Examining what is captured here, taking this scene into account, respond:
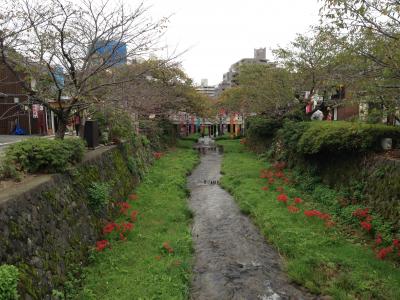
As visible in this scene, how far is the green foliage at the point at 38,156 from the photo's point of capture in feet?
25.1

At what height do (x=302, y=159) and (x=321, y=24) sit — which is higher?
(x=321, y=24)

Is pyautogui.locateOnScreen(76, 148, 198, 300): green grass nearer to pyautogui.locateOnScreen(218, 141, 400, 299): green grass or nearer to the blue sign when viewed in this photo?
pyautogui.locateOnScreen(218, 141, 400, 299): green grass

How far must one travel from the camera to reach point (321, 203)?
39.8ft

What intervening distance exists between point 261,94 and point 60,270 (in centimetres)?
1863

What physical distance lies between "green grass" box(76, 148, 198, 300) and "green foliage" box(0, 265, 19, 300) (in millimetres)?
1787

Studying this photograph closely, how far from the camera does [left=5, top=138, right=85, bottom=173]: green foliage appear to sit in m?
A: 7.66

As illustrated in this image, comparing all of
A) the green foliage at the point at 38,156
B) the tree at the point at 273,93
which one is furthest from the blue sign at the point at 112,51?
the tree at the point at 273,93

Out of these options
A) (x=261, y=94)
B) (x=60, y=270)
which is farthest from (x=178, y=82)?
(x=60, y=270)

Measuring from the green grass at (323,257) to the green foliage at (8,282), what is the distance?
5416 millimetres

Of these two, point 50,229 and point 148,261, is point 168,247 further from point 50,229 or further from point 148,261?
point 50,229

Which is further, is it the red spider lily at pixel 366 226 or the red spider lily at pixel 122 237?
the red spider lily at pixel 122 237

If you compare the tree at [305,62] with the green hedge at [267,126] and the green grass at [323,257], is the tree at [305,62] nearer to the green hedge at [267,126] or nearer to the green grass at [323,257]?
the green hedge at [267,126]

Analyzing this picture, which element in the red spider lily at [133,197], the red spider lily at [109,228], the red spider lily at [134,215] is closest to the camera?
the red spider lily at [109,228]

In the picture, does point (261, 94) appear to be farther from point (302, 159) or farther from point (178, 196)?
point (178, 196)
